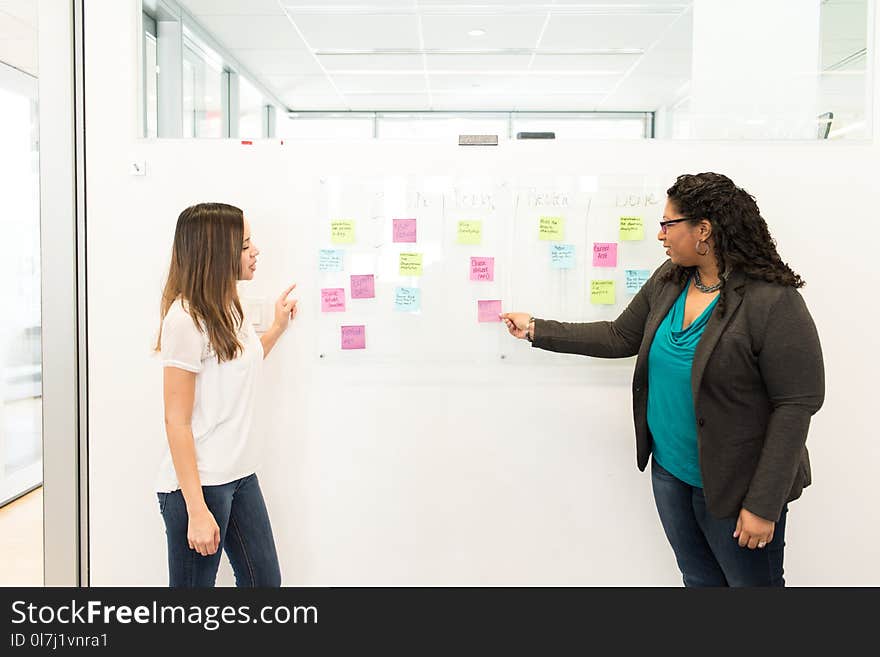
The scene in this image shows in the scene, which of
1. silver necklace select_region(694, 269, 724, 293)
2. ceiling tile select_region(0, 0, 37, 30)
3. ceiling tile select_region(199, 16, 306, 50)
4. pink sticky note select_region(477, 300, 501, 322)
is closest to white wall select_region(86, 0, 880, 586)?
pink sticky note select_region(477, 300, 501, 322)

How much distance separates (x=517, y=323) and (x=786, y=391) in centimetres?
77

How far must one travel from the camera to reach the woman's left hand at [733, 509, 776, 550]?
1.53 metres

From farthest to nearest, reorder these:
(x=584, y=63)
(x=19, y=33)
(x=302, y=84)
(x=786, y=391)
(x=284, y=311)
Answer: (x=19, y=33) → (x=584, y=63) → (x=302, y=84) → (x=284, y=311) → (x=786, y=391)

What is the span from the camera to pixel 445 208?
82.5 inches

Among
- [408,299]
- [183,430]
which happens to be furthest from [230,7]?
[183,430]

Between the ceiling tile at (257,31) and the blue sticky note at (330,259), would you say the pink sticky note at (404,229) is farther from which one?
the ceiling tile at (257,31)

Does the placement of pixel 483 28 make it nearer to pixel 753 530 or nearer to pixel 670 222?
pixel 670 222

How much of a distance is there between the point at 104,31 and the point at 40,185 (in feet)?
1.70

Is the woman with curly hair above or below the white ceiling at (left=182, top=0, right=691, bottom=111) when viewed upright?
below

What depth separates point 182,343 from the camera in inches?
60.7

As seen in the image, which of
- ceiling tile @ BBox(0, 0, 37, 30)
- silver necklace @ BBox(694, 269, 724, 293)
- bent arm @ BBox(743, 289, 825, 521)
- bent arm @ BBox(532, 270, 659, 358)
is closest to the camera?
bent arm @ BBox(743, 289, 825, 521)

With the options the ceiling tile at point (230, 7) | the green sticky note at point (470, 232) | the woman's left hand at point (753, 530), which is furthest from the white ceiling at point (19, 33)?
the woman's left hand at point (753, 530)

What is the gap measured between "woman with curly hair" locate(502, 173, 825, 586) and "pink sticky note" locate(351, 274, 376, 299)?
2.79 feet

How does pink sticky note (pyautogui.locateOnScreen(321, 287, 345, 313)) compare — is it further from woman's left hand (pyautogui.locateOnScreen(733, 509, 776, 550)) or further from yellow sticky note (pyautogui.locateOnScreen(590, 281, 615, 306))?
woman's left hand (pyautogui.locateOnScreen(733, 509, 776, 550))
